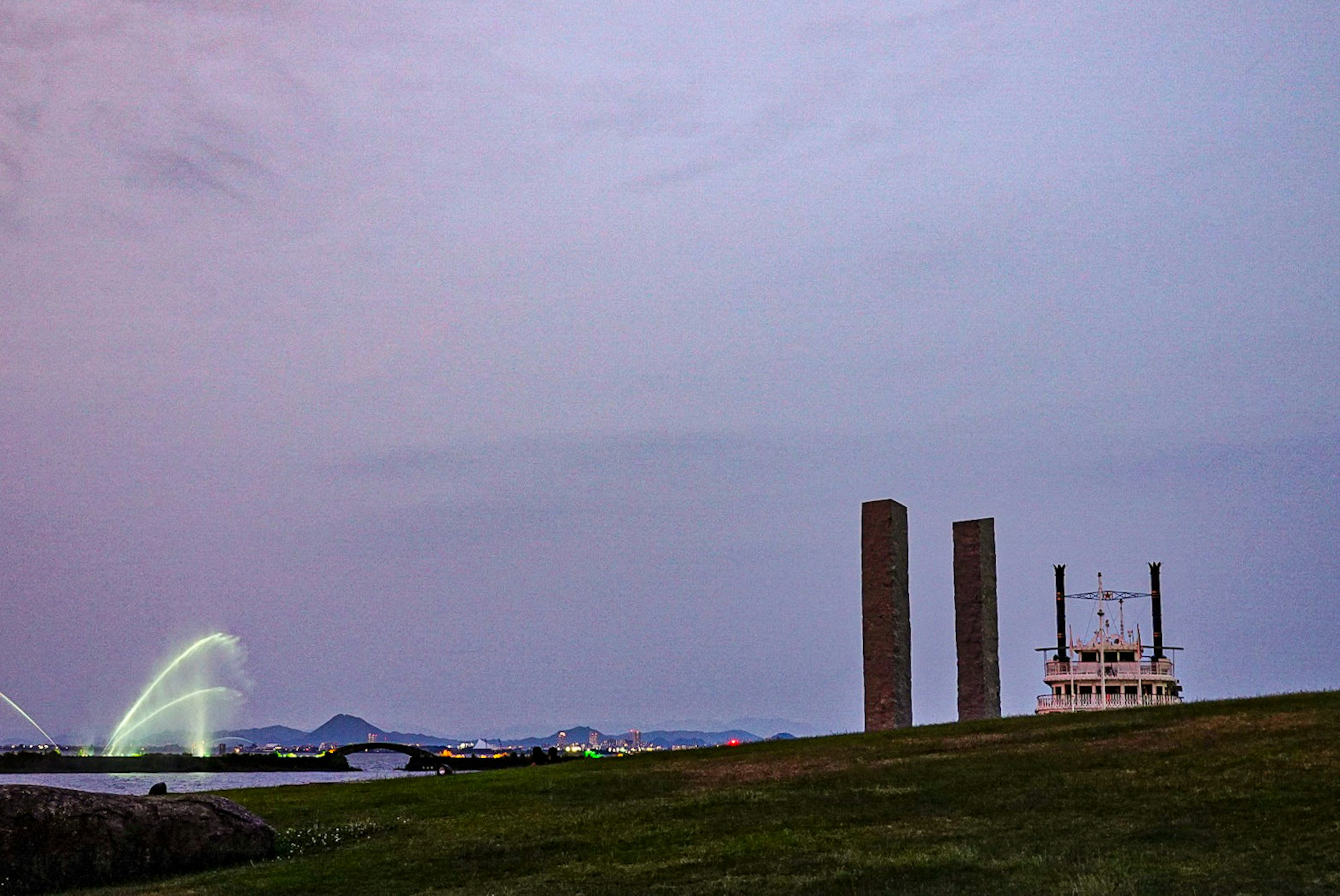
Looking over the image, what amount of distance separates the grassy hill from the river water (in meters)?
44.2

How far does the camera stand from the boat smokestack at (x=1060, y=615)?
77.8 m

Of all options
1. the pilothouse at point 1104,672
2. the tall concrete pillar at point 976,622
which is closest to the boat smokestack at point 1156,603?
the pilothouse at point 1104,672

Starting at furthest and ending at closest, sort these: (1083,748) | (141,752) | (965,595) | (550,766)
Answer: (141,752)
(965,595)
(550,766)
(1083,748)

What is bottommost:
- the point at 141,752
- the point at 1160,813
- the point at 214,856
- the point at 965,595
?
the point at 141,752

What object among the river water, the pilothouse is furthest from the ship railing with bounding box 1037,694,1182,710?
the river water

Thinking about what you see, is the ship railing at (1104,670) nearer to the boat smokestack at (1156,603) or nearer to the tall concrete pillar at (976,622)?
the boat smokestack at (1156,603)

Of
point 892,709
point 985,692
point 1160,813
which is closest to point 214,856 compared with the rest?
point 1160,813

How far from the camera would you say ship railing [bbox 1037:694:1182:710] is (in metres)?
70.4

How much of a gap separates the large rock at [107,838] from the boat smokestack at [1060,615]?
208 feet

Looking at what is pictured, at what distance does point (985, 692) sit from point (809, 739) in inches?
381

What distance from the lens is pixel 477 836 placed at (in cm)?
2256

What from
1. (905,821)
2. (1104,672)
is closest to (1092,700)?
Result: (1104,672)

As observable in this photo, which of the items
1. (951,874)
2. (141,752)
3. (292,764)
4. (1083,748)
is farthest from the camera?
(141,752)

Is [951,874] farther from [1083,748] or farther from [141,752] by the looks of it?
[141,752]
